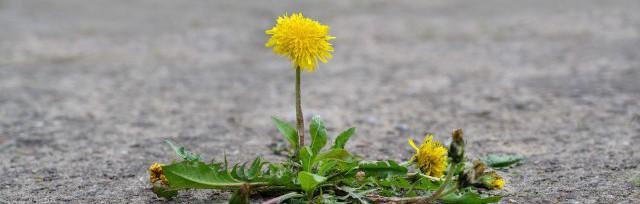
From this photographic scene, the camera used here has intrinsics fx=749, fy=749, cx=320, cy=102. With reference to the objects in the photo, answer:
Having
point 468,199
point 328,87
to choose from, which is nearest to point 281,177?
point 468,199

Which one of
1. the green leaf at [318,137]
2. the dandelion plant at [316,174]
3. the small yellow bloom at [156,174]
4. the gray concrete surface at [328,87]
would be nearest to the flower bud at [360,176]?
the dandelion plant at [316,174]

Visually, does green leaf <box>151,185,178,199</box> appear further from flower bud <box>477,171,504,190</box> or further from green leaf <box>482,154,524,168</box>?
green leaf <box>482,154,524,168</box>

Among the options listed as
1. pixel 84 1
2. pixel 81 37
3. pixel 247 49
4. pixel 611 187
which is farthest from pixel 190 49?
pixel 611 187

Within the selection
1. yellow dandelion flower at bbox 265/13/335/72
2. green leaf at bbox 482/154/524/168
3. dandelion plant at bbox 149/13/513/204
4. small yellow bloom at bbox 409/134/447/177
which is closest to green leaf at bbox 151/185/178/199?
dandelion plant at bbox 149/13/513/204

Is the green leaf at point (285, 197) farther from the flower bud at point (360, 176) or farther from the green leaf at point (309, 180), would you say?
the flower bud at point (360, 176)

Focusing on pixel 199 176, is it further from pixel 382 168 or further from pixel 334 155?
pixel 382 168

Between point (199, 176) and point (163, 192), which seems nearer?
point (199, 176)
